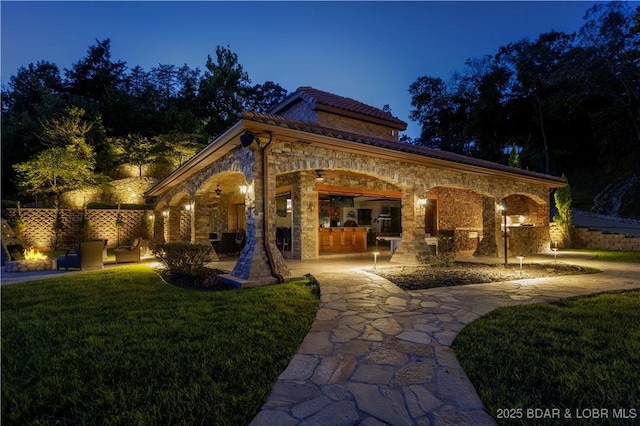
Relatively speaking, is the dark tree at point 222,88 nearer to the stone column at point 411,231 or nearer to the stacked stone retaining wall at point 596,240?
the stone column at point 411,231

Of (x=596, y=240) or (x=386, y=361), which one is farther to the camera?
(x=596, y=240)

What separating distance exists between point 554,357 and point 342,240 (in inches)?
377

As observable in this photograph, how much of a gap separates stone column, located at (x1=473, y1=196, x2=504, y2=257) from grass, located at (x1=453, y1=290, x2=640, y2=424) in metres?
7.15

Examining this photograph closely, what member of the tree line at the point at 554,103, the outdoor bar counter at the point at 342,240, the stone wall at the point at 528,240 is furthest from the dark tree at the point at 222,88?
the stone wall at the point at 528,240

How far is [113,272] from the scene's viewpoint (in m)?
8.11

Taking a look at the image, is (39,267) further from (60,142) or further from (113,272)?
(60,142)

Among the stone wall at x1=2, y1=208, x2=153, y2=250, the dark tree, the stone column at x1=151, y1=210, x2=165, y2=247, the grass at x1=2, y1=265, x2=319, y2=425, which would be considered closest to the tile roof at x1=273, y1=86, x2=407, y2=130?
the stone column at x1=151, y1=210, x2=165, y2=247

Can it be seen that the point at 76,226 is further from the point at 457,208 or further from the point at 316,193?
the point at 457,208

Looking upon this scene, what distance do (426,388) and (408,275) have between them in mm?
4833

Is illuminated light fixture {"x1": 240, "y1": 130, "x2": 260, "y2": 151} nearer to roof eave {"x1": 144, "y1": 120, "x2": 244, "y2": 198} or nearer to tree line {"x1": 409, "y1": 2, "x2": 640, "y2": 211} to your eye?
roof eave {"x1": 144, "y1": 120, "x2": 244, "y2": 198}

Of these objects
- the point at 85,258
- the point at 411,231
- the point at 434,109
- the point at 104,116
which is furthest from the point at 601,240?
the point at 104,116

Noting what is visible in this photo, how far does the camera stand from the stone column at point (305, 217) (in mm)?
10602

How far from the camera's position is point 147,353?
300cm

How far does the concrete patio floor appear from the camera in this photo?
2.06m
